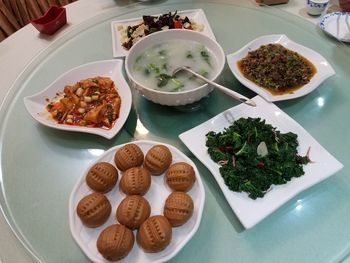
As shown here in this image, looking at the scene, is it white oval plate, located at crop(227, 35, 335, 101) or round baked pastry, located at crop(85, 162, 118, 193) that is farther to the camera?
white oval plate, located at crop(227, 35, 335, 101)

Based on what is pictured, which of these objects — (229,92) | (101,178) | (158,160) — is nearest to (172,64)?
(229,92)

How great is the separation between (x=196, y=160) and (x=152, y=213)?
295 millimetres

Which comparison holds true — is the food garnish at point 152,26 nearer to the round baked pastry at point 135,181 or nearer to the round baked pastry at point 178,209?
the round baked pastry at point 135,181

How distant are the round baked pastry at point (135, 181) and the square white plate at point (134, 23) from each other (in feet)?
2.75

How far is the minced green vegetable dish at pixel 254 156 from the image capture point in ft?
3.72

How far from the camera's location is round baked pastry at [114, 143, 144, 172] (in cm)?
116

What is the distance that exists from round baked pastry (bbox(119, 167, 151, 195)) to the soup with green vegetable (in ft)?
1.46

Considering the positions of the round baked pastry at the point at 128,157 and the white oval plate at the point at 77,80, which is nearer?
the round baked pastry at the point at 128,157

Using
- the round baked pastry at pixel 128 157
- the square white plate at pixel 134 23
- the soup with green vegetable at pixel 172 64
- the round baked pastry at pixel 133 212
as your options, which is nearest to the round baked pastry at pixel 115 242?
the round baked pastry at pixel 133 212

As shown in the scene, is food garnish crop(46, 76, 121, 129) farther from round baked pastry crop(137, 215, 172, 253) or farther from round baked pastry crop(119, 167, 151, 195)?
round baked pastry crop(137, 215, 172, 253)

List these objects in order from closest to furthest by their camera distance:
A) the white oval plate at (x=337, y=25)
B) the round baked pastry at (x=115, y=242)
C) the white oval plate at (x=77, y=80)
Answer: the round baked pastry at (x=115, y=242) → the white oval plate at (x=77, y=80) → the white oval plate at (x=337, y=25)

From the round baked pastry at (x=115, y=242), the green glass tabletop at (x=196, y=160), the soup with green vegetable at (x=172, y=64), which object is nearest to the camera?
the round baked pastry at (x=115, y=242)

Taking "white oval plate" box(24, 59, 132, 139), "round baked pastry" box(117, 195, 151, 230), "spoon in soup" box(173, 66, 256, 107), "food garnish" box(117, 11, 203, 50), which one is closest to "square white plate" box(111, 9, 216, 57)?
"food garnish" box(117, 11, 203, 50)

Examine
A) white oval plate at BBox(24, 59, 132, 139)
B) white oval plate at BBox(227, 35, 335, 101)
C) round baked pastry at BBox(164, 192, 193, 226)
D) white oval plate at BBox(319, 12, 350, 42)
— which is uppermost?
white oval plate at BBox(24, 59, 132, 139)
